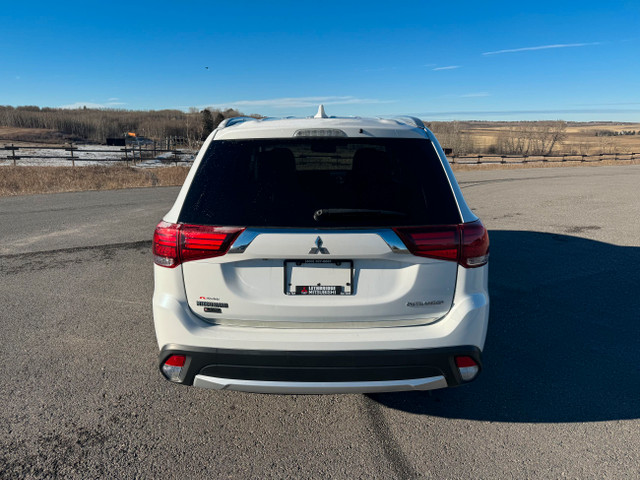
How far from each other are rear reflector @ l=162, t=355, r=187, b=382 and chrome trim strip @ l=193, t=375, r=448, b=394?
178 mm

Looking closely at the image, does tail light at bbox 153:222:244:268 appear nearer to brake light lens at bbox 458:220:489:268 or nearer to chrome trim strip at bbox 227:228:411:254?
chrome trim strip at bbox 227:228:411:254

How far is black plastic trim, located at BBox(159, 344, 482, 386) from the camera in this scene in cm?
230

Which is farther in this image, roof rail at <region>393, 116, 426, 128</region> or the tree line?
the tree line

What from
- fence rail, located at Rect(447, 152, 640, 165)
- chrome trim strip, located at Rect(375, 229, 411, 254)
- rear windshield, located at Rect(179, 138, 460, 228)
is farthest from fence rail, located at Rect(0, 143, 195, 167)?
fence rail, located at Rect(447, 152, 640, 165)

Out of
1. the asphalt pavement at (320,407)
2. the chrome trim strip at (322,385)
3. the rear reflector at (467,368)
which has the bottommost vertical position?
the asphalt pavement at (320,407)

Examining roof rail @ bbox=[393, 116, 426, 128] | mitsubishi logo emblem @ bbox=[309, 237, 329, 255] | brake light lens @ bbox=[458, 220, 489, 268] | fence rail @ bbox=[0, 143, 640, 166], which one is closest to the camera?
mitsubishi logo emblem @ bbox=[309, 237, 329, 255]

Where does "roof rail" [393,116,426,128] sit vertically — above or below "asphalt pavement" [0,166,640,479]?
above

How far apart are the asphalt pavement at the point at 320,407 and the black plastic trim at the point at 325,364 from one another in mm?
503

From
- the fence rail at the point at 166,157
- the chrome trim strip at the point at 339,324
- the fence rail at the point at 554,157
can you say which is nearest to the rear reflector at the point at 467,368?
the chrome trim strip at the point at 339,324

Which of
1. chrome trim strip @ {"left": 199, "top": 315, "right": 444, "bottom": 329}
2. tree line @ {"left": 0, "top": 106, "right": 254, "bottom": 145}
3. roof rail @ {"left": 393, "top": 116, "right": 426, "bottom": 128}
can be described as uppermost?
tree line @ {"left": 0, "top": 106, "right": 254, "bottom": 145}

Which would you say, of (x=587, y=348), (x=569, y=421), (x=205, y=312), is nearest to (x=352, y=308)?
(x=205, y=312)

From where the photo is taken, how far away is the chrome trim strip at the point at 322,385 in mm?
2346

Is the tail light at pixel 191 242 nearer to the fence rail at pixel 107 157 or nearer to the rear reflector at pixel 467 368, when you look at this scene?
the rear reflector at pixel 467 368

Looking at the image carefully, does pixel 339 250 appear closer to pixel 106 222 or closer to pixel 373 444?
pixel 373 444
